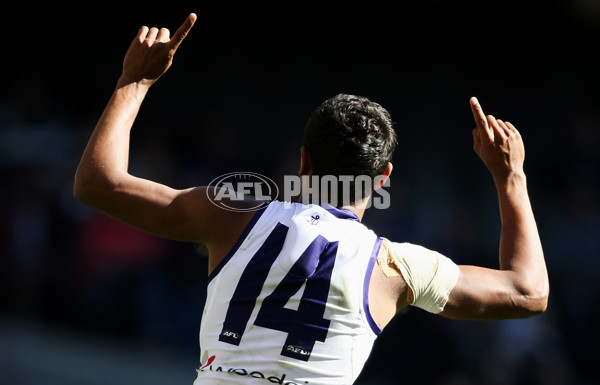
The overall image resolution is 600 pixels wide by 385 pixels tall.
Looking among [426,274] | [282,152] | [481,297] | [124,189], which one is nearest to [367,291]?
[426,274]

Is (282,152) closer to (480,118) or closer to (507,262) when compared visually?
(480,118)

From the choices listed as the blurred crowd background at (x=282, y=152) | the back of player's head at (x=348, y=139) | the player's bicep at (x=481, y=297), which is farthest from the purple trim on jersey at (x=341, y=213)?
the blurred crowd background at (x=282, y=152)

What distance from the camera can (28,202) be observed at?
28.7 feet

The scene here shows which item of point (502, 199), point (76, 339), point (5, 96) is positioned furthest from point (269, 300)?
point (5, 96)

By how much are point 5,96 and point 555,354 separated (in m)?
7.16

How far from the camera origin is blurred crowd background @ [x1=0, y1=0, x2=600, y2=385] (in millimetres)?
8633

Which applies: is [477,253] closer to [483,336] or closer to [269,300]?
[483,336]

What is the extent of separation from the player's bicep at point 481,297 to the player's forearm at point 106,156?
1.26m

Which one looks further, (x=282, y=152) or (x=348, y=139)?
(x=282, y=152)

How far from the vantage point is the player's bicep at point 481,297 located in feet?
9.74

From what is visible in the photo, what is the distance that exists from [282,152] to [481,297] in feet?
27.0

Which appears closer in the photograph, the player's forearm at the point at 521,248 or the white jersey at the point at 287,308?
the white jersey at the point at 287,308

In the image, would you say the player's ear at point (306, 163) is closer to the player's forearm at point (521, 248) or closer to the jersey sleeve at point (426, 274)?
the jersey sleeve at point (426, 274)

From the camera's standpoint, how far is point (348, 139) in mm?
3004
